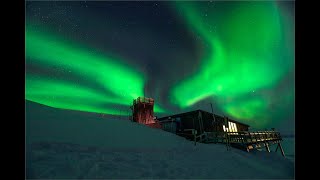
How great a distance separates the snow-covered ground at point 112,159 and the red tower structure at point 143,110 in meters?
20.4

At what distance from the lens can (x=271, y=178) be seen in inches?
398

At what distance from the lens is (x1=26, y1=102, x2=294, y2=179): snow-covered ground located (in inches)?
337

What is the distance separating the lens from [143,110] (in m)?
36.8

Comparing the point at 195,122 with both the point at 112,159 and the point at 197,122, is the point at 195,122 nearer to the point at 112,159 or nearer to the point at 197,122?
the point at 197,122

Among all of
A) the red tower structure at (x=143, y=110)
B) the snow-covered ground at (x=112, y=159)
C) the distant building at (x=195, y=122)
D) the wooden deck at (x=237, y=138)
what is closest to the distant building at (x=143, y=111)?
the red tower structure at (x=143, y=110)

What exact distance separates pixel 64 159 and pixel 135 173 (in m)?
3.71

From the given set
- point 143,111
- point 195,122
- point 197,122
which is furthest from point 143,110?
point 197,122

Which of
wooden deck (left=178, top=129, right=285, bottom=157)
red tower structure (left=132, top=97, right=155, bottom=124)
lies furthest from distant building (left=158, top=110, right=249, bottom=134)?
red tower structure (left=132, top=97, right=155, bottom=124)

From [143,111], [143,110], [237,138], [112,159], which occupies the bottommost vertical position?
[237,138]

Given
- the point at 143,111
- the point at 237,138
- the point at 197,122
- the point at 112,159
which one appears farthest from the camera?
the point at 143,111

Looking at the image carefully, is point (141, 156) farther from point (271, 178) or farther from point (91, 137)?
point (271, 178)

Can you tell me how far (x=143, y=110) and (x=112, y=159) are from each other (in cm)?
2636

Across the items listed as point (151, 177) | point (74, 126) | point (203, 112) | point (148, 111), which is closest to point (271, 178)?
point (151, 177)

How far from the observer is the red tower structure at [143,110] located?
119 ft
